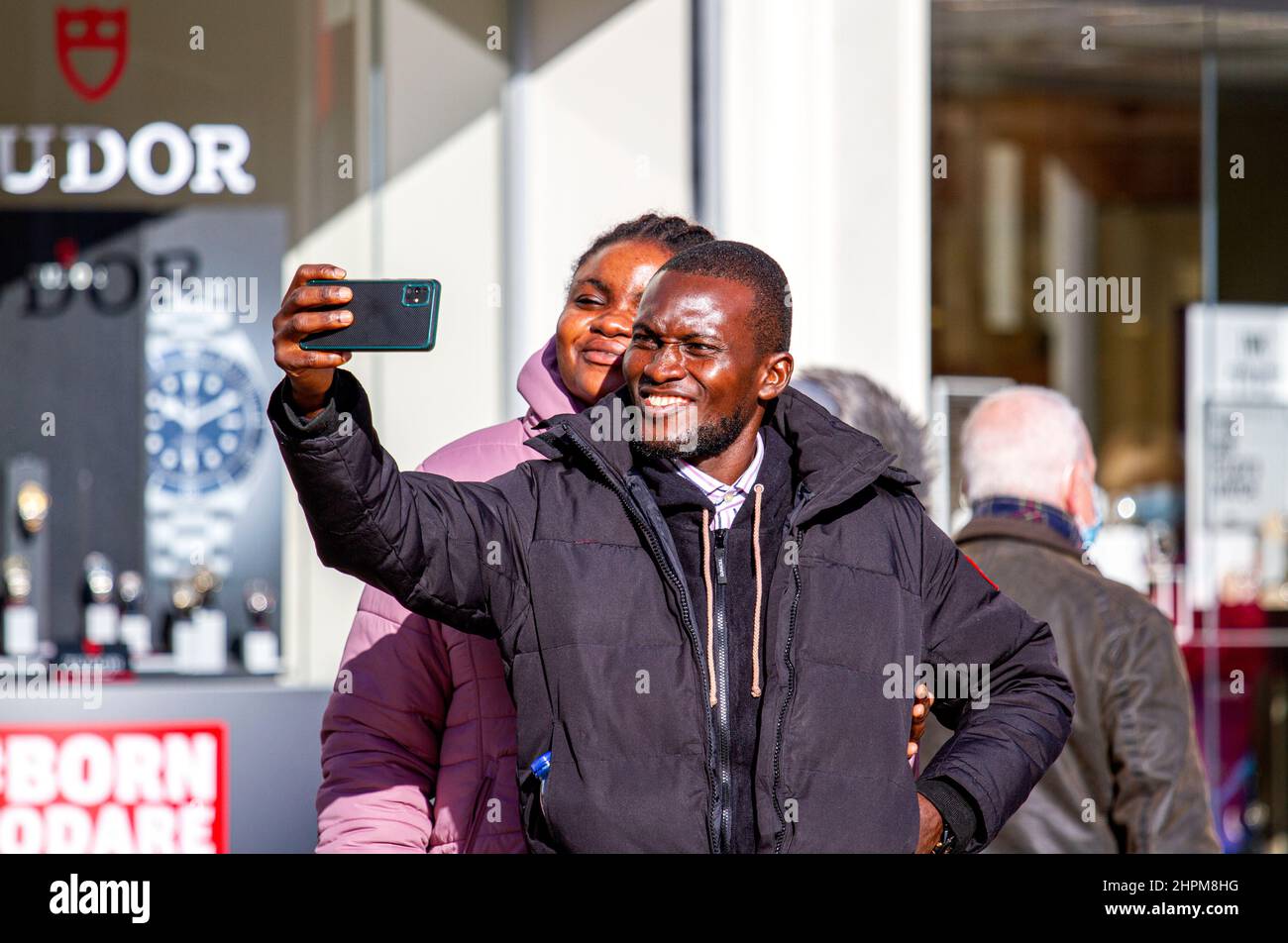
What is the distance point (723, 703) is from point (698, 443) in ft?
1.11

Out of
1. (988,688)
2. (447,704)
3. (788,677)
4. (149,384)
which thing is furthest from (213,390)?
(788,677)

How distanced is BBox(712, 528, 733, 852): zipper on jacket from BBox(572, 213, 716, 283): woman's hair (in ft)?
2.21

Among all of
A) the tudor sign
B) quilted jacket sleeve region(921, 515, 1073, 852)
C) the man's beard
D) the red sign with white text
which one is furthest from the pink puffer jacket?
the tudor sign

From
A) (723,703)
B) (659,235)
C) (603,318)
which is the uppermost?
(659,235)

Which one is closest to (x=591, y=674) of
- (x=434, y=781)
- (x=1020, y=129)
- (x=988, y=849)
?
(x=434, y=781)

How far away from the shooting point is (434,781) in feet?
7.53

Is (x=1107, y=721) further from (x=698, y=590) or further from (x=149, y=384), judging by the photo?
(x=149, y=384)

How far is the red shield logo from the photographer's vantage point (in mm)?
5648

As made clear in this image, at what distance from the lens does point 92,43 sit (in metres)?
5.66

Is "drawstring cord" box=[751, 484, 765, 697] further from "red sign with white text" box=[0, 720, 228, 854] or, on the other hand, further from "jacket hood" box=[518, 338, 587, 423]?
"red sign with white text" box=[0, 720, 228, 854]

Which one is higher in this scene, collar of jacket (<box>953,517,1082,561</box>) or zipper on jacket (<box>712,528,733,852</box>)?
collar of jacket (<box>953,517,1082,561</box>)

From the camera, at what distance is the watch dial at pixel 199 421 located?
5.75 m

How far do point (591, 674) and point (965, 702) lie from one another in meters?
0.63

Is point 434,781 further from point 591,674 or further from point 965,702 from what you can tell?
point 965,702
